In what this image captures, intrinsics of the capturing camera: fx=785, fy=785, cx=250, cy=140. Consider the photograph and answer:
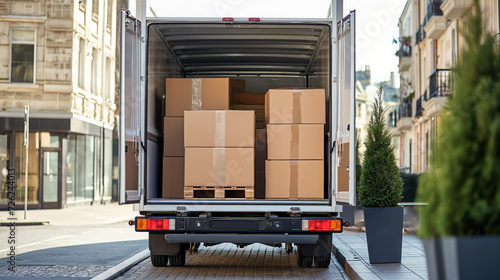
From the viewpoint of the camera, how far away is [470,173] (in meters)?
3.22

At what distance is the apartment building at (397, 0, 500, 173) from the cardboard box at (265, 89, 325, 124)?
22.1 ft

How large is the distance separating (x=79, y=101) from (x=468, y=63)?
80.3 ft

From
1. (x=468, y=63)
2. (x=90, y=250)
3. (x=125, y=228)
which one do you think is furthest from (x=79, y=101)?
(x=468, y=63)

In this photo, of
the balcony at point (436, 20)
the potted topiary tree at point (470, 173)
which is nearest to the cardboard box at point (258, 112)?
the potted topiary tree at point (470, 173)

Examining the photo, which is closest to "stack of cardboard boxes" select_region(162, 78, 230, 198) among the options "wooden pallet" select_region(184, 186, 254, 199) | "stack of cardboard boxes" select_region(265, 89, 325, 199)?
"wooden pallet" select_region(184, 186, 254, 199)

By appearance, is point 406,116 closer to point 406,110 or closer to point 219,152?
point 406,110

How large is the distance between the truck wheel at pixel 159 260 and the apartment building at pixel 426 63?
770 cm

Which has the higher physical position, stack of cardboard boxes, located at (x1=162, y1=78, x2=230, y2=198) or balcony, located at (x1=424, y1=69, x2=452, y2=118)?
balcony, located at (x1=424, y1=69, x2=452, y2=118)

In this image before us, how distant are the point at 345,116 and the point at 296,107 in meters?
0.88

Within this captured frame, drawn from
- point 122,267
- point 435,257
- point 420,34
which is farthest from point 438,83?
→ point 435,257

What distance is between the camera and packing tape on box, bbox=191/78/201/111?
996cm

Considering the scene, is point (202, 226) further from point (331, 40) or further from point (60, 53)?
point (60, 53)

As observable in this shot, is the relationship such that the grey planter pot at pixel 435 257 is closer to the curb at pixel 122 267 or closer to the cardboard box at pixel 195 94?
the curb at pixel 122 267

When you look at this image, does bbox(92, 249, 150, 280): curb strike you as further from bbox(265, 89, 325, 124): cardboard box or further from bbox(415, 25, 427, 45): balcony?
bbox(415, 25, 427, 45): balcony
